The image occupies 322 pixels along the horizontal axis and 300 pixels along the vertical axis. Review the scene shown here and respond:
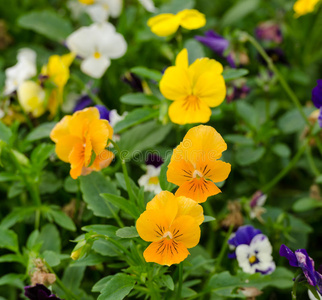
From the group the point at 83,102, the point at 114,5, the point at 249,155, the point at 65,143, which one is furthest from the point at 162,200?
the point at 114,5

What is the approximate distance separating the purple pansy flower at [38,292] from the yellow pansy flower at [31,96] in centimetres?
62

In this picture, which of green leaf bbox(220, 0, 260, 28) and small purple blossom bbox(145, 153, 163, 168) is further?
green leaf bbox(220, 0, 260, 28)

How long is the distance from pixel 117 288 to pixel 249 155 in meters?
0.67

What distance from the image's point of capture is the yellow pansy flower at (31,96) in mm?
1367

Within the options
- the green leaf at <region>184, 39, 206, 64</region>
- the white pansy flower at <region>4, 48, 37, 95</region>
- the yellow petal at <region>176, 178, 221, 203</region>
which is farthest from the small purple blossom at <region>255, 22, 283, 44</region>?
the yellow petal at <region>176, 178, 221, 203</region>

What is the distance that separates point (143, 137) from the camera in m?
1.32

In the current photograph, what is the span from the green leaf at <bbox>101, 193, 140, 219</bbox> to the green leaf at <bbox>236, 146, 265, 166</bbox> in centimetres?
53

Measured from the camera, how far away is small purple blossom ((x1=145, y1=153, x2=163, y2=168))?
122cm

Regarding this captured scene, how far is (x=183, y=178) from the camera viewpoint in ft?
2.73

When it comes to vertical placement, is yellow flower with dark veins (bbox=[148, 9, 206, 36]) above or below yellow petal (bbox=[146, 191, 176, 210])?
above

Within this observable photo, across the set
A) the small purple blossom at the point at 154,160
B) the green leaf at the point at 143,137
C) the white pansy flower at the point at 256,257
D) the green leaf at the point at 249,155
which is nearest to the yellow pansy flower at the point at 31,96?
the green leaf at the point at 143,137

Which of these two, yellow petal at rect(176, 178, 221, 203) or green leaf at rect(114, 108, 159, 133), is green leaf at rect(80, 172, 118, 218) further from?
yellow petal at rect(176, 178, 221, 203)

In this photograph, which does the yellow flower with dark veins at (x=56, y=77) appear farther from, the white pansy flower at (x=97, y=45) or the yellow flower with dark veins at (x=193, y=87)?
the yellow flower with dark veins at (x=193, y=87)

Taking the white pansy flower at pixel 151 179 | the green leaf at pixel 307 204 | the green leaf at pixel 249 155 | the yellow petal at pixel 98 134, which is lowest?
the green leaf at pixel 307 204
